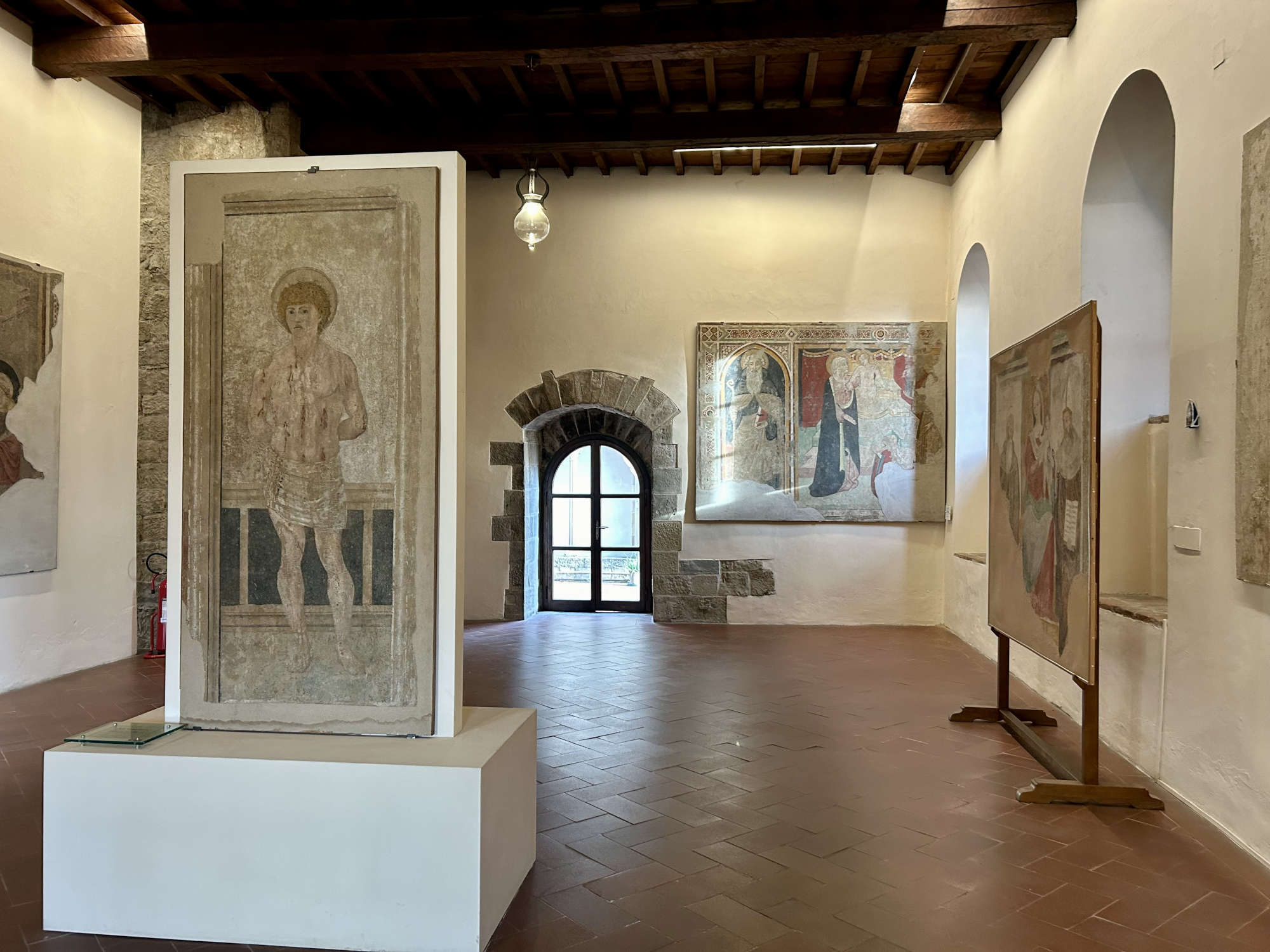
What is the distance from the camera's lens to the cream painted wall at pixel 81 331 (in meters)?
5.72

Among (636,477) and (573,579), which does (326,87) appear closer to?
(636,477)

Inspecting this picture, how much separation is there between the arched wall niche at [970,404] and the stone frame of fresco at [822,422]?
0.24m

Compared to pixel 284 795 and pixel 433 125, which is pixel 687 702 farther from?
pixel 433 125

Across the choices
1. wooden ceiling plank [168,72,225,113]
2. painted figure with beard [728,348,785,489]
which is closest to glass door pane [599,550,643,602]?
painted figure with beard [728,348,785,489]

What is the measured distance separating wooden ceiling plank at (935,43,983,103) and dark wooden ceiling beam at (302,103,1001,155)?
39 centimetres

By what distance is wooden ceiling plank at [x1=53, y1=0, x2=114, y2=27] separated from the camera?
5465 millimetres

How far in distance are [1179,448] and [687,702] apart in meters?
2.90

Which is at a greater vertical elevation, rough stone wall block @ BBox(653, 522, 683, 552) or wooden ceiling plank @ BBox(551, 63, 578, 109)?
wooden ceiling plank @ BBox(551, 63, 578, 109)

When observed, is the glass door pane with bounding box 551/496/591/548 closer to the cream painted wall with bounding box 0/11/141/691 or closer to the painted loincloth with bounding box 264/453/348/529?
the cream painted wall with bounding box 0/11/141/691

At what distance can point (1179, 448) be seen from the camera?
155 inches

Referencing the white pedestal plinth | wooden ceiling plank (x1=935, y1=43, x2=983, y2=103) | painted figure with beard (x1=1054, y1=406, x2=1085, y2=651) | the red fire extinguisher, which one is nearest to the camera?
the white pedestal plinth

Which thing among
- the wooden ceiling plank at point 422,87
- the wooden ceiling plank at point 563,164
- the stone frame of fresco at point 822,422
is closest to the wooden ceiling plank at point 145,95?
the wooden ceiling plank at point 422,87

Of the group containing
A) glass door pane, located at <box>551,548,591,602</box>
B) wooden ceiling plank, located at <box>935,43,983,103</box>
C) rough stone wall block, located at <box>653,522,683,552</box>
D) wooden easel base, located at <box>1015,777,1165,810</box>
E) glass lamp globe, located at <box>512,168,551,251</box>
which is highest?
wooden ceiling plank, located at <box>935,43,983,103</box>

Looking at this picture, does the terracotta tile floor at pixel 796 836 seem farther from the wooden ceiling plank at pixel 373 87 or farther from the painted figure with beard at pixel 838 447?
the wooden ceiling plank at pixel 373 87
